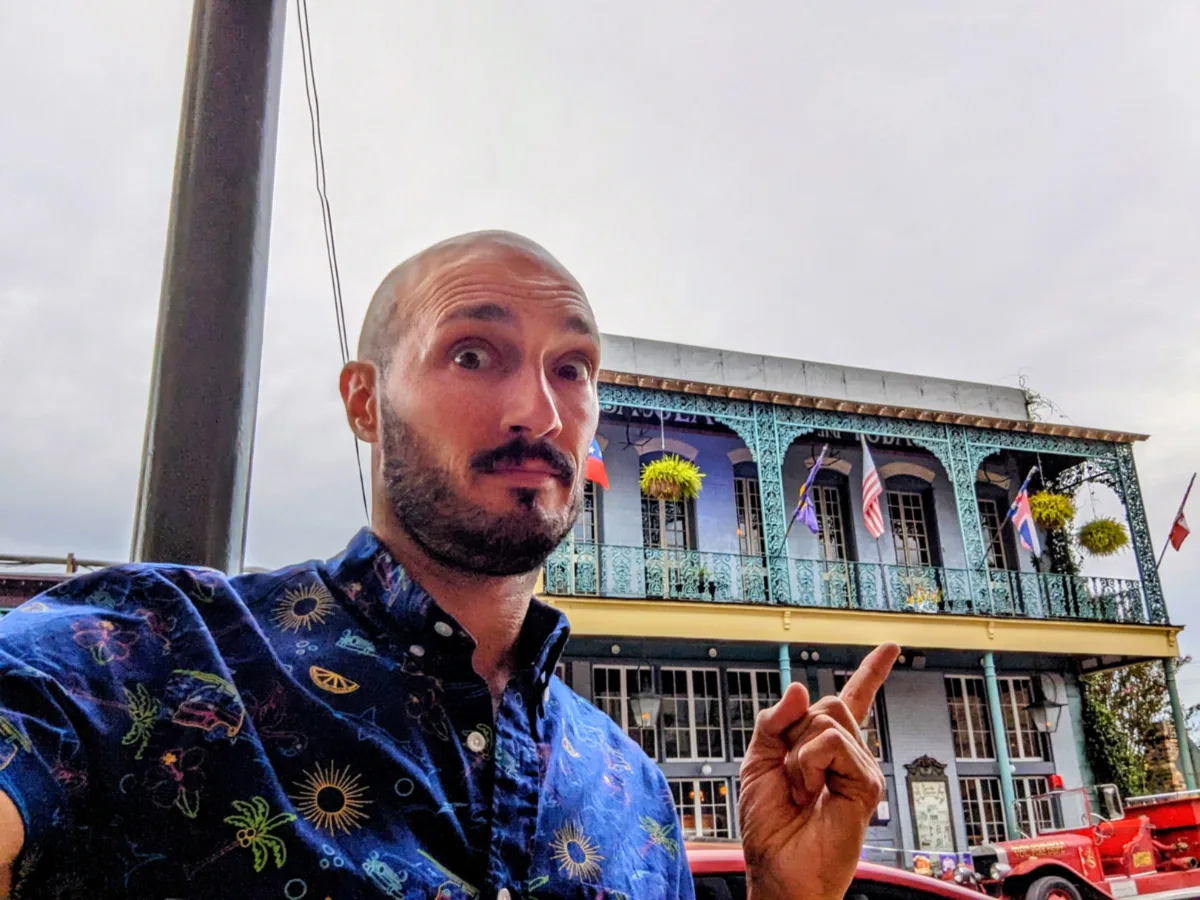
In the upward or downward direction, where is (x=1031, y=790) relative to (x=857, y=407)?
downward

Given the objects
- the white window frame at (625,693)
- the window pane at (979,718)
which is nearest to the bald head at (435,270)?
the white window frame at (625,693)

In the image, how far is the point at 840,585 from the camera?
573 inches

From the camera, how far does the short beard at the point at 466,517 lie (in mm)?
1322

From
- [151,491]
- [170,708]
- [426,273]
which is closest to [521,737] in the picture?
[170,708]

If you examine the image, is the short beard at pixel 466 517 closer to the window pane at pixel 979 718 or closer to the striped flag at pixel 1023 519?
the striped flag at pixel 1023 519

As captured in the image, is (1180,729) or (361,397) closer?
(361,397)

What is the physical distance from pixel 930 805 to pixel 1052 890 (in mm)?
5388

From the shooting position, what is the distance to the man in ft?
3.23

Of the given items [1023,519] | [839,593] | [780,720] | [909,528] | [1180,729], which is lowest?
[780,720]

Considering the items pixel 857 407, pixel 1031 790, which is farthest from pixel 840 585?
pixel 1031 790

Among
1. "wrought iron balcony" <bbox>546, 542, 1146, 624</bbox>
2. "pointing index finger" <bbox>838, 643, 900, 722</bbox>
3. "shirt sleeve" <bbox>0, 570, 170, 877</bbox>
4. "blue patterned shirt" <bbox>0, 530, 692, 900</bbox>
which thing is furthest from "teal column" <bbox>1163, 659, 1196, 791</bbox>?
"shirt sleeve" <bbox>0, 570, 170, 877</bbox>

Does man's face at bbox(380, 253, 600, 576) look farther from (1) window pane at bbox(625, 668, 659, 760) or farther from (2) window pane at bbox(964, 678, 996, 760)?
(2) window pane at bbox(964, 678, 996, 760)

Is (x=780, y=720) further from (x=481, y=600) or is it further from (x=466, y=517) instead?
(x=466, y=517)

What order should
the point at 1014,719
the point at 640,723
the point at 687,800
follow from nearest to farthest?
the point at 640,723 → the point at 687,800 → the point at 1014,719
